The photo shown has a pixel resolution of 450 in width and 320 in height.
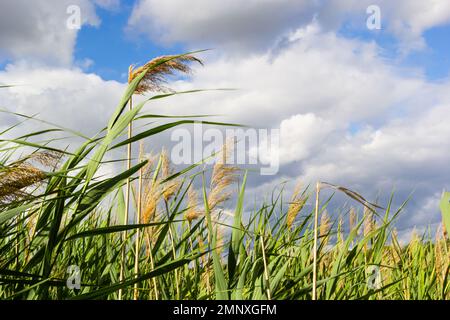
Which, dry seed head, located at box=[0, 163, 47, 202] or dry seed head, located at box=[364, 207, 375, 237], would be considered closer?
dry seed head, located at box=[0, 163, 47, 202]

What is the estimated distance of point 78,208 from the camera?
1876 mm

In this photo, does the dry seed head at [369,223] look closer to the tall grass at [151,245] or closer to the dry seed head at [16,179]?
the tall grass at [151,245]

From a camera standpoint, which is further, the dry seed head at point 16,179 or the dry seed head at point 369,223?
the dry seed head at point 369,223

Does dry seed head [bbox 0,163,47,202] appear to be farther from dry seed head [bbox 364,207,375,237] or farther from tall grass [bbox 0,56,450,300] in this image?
dry seed head [bbox 364,207,375,237]

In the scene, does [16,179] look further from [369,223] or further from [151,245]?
[369,223]

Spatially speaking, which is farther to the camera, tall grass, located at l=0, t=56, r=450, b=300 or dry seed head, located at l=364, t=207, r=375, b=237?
dry seed head, located at l=364, t=207, r=375, b=237

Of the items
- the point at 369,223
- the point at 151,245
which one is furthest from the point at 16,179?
the point at 369,223

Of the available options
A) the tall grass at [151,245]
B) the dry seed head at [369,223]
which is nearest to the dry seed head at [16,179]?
the tall grass at [151,245]

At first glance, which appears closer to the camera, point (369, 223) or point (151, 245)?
point (151, 245)

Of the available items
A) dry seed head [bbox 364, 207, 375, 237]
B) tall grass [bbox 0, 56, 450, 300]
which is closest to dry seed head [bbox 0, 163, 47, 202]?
tall grass [bbox 0, 56, 450, 300]
